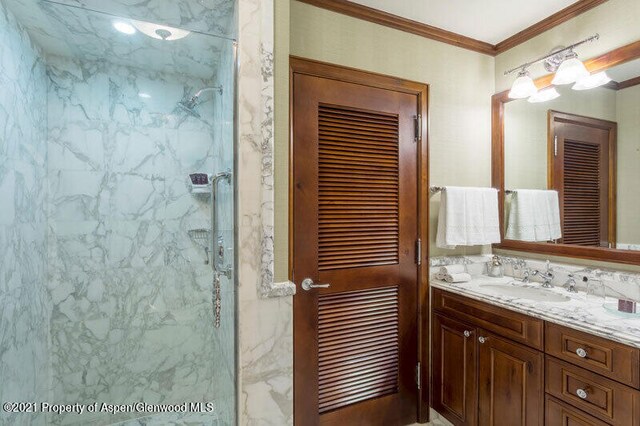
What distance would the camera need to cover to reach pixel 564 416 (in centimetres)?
137

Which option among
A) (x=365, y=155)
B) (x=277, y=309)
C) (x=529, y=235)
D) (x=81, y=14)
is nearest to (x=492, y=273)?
(x=529, y=235)

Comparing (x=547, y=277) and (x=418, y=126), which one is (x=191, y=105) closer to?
(x=418, y=126)

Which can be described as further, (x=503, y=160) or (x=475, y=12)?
(x=503, y=160)

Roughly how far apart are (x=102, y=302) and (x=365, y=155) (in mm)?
1885

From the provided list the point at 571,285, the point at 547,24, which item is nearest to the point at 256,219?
the point at 571,285

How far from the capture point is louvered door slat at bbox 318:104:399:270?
1812 mm

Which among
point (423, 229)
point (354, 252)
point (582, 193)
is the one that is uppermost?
point (582, 193)

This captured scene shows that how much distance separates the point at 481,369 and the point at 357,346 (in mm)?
668

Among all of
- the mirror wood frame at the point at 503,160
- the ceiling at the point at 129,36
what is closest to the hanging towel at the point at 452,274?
the mirror wood frame at the point at 503,160

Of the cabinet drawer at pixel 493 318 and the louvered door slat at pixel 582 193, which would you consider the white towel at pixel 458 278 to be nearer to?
the cabinet drawer at pixel 493 318

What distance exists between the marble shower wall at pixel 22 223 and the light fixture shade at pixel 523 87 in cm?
273

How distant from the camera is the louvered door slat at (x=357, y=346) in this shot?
5.92ft

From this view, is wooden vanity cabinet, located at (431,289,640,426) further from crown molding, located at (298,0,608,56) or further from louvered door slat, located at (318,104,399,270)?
crown molding, located at (298,0,608,56)

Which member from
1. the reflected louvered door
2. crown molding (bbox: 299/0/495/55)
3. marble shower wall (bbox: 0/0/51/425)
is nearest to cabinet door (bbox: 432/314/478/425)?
the reflected louvered door
